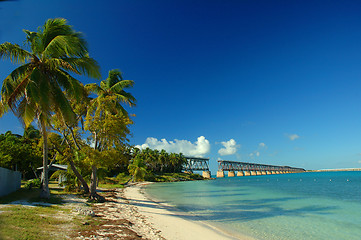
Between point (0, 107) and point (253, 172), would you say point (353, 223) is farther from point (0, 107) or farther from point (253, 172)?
point (253, 172)

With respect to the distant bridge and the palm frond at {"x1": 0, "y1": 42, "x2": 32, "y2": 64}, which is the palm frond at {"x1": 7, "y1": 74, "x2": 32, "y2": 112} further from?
the distant bridge

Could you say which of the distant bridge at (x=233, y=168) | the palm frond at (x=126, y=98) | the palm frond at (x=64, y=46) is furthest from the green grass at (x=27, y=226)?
the distant bridge at (x=233, y=168)

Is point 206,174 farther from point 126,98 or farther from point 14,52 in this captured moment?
point 14,52

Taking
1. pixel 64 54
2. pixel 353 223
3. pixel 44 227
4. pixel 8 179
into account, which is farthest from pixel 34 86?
pixel 353 223

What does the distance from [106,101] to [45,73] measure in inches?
188

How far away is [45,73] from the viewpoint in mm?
13164

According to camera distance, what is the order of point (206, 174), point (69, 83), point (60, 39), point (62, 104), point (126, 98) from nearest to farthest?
point (60, 39) → point (62, 104) → point (69, 83) → point (126, 98) → point (206, 174)

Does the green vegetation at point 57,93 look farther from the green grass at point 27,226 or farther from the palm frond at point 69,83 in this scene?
the green grass at point 27,226

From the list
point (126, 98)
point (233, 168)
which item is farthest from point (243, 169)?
point (126, 98)

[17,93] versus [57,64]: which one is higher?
[57,64]

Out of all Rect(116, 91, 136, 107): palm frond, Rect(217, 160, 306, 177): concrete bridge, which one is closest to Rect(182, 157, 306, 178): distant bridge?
Rect(217, 160, 306, 177): concrete bridge

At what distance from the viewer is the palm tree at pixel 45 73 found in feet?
38.0

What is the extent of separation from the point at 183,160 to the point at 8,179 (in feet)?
306

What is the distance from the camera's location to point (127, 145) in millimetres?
17734
